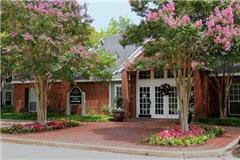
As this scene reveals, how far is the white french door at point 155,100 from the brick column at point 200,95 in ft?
5.56

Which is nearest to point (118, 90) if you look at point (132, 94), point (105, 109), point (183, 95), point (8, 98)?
point (105, 109)

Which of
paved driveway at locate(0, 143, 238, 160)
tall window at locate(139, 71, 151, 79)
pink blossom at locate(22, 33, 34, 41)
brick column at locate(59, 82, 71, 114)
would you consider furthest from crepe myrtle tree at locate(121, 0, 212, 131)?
brick column at locate(59, 82, 71, 114)

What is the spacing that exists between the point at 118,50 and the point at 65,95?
17.5 feet

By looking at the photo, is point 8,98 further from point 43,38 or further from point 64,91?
point 43,38

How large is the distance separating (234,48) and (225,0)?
1921 millimetres

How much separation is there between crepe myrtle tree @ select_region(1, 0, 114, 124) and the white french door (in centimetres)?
653

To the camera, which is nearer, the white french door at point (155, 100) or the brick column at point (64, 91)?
the white french door at point (155, 100)

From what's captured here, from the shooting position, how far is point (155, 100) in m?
23.4

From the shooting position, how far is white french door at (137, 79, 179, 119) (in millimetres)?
22750

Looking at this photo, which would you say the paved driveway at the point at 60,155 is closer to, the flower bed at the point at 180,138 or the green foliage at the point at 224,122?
Result: the flower bed at the point at 180,138

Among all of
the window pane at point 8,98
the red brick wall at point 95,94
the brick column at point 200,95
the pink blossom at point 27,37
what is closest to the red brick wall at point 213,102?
the brick column at point 200,95

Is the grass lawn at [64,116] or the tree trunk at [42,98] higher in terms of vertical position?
the tree trunk at [42,98]

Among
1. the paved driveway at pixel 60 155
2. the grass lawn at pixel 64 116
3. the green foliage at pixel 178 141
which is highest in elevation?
the grass lawn at pixel 64 116

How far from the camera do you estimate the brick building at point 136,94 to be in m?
21.7
